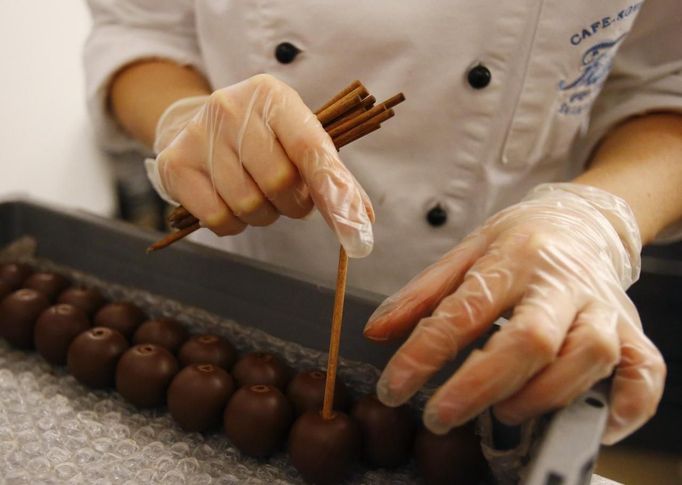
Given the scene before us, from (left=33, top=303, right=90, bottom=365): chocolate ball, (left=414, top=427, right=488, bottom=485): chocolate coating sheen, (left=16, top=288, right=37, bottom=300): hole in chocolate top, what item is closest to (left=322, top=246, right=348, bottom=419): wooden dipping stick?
(left=414, top=427, right=488, bottom=485): chocolate coating sheen

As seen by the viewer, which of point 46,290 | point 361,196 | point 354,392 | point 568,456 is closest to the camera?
point 568,456

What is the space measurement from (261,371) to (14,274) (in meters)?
0.46

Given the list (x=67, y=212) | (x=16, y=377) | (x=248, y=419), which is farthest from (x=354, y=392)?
(x=67, y=212)

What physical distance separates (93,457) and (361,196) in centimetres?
39

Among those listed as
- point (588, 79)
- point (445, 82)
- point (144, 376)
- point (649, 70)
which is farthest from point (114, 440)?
point (649, 70)

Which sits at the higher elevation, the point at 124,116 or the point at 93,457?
the point at 124,116

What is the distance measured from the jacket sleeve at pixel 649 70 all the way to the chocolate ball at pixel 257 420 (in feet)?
1.92

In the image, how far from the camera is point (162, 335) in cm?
83

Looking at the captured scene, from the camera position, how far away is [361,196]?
0.62 meters

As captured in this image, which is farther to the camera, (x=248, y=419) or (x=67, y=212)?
(x=67, y=212)

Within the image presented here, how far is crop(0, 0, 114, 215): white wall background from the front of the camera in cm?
187

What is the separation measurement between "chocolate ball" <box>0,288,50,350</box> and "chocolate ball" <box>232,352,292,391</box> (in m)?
0.30

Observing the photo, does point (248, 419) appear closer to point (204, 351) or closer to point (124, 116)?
point (204, 351)

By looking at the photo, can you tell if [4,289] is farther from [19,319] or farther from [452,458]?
[452,458]
